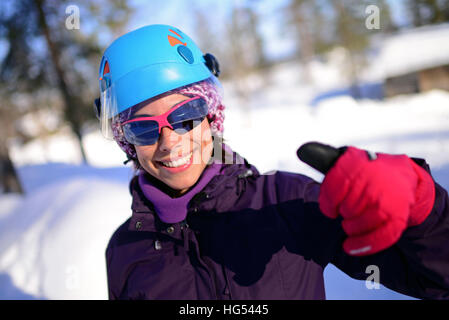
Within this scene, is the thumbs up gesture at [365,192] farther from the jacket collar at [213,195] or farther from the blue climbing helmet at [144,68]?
the blue climbing helmet at [144,68]

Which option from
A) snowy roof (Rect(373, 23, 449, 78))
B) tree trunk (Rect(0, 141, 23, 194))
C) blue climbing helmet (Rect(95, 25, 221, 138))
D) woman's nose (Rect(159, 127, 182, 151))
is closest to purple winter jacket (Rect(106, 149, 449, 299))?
woman's nose (Rect(159, 127, 182, 151))

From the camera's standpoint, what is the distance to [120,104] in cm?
151

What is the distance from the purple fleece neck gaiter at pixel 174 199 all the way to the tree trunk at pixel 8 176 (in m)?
9.79

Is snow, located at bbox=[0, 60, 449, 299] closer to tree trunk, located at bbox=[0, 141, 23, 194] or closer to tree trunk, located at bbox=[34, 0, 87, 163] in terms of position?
tree trunk, located at bbox=[0, 141, 23, 194]

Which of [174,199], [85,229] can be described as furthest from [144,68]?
[85,229]

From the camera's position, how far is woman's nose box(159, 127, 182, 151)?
1395 millimetres

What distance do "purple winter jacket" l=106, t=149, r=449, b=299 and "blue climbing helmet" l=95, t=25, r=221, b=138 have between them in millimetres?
570

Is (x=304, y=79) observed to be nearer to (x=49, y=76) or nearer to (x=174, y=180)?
(x=49, y=76)

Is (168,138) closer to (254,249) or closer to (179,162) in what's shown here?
(179,162)

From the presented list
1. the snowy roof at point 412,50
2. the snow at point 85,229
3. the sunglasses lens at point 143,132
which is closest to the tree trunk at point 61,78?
the snow at point 85,229

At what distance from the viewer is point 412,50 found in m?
21.7

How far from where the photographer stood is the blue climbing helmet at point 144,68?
146 centimetres

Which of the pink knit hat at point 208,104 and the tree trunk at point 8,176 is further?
the tree trunk at point 8,176

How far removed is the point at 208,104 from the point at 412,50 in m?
27.1
